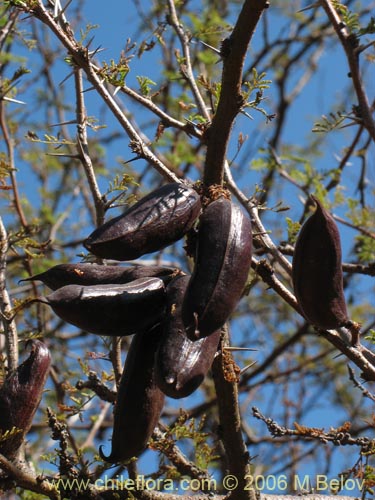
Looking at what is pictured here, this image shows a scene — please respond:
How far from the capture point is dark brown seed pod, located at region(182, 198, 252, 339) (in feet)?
5.98

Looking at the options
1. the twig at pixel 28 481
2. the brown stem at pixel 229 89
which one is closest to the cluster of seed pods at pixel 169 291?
the brown stem at pixel 229 89

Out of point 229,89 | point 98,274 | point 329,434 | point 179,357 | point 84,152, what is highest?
point 229,89

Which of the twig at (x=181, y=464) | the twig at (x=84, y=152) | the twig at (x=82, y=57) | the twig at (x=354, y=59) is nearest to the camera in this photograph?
the twig at (x=82, y=57)

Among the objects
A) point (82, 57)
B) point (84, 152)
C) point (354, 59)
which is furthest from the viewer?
point (354, 59)

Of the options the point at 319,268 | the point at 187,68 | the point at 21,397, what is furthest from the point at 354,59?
the point at 21,397

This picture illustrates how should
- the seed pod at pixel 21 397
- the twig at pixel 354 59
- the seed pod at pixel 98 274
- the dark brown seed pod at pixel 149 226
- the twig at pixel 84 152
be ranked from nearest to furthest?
the dark brown seed pod at pixel 149 226, the seed pod at pixel 98 274, the seed pod at pixel 21 397, the twig at pixel 84 152, the twig at pixel 354 59

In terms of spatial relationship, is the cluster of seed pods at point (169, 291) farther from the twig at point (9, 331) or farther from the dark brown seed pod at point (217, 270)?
the twig at point (9, 331)

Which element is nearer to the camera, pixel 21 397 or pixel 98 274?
pixel 98 274

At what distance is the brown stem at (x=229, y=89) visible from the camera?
2045mm

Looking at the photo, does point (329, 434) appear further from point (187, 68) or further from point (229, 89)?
point (187, 68)

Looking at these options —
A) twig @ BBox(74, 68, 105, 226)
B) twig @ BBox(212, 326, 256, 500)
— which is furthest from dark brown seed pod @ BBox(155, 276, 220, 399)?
twig @ BBox(74, 68, 105, 226)

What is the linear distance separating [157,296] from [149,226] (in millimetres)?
188

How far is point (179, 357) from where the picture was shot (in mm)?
1908

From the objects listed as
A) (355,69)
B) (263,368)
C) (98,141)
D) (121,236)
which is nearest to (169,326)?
(121,236)
